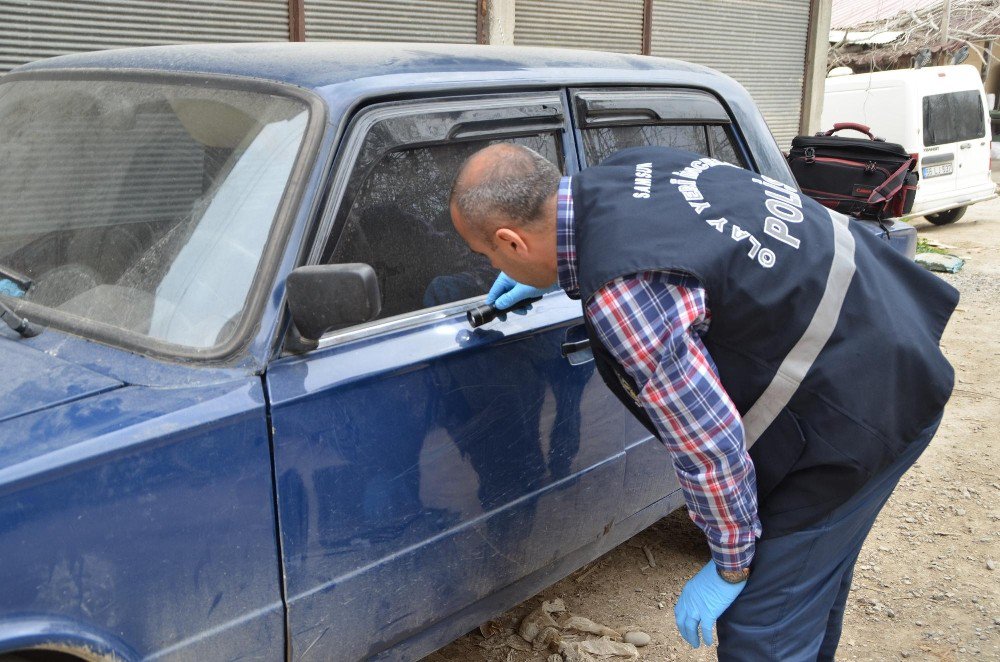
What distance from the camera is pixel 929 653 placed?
125 inches

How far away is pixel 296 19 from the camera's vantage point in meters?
7.03

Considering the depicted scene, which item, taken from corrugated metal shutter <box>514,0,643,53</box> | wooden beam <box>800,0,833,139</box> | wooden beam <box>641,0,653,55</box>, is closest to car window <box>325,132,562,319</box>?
corrugated metal shutter <box>514,0,643,53</box>

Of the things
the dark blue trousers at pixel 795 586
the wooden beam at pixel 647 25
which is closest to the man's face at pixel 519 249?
the dark blue trousers at pixel 795 586

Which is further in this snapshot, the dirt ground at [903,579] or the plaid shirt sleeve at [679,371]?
the dirt ground at [903,579]

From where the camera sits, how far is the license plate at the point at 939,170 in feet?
38.2

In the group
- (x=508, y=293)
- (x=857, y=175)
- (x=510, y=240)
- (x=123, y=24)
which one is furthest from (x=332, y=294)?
(x=123, y=24)

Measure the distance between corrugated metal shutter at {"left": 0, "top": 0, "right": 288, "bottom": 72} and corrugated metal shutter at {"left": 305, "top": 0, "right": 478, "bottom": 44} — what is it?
1.05ft

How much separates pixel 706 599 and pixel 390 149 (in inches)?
51.2

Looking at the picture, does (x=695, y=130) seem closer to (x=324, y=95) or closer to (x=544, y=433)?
(x=544, y=433)

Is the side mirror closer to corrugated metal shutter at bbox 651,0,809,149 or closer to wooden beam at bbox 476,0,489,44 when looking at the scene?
wooden beam at bbox 476,0,489,44

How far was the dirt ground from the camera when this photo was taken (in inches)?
126

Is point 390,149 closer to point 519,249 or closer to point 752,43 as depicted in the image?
point 519,249

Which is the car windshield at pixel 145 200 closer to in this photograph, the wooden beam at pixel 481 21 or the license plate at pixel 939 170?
the wooden beam at pixel 481 21

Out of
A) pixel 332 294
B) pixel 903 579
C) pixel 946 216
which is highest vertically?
pixel 332 294
